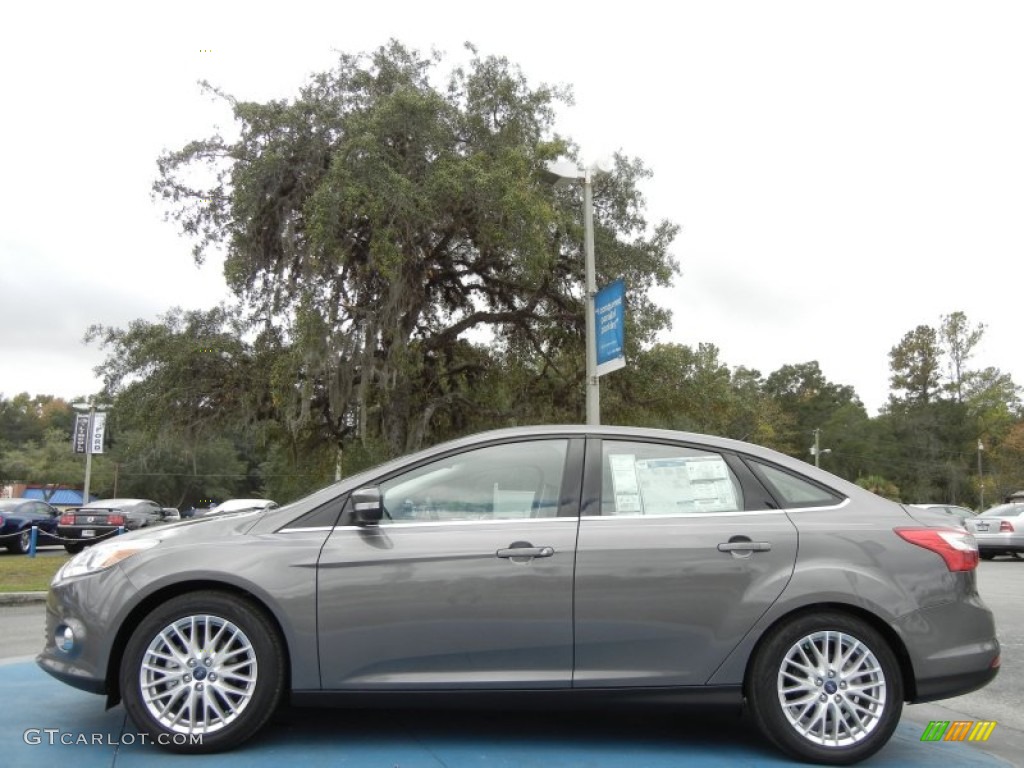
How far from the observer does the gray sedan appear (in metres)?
18.8

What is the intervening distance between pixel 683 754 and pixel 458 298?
62.0 ft

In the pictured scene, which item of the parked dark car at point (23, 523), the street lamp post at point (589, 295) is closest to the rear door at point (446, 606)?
the street lamp post at point (589, 295)

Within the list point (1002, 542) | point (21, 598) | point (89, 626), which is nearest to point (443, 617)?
point (89, 626)

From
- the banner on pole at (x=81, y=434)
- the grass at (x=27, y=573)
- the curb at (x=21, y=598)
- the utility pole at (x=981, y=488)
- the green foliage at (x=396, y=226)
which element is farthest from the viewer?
the utility pole at (x=981, y=488)

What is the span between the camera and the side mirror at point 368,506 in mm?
3973

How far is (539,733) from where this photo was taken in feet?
14.3

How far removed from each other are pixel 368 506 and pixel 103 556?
1.30 m

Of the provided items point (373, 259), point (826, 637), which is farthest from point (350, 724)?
point (373, 259)

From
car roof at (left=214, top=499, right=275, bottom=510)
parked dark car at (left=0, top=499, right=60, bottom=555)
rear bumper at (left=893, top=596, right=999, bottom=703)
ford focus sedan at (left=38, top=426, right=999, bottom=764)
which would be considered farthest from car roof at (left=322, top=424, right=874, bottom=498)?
parked dark car at (left=0, top=499, right=60, bottom=555)

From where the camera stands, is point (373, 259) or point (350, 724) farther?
point (373, 259)

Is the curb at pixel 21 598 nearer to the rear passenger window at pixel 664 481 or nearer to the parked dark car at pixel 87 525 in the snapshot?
the rear passenger window at pixel 664 481

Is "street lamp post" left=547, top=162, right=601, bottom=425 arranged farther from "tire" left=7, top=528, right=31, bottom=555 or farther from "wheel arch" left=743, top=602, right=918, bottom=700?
"tire" left=7, top=528, right=31, bottom=555

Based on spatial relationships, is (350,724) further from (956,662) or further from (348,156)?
(348,156)

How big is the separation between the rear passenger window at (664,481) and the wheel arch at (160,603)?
163 cm
